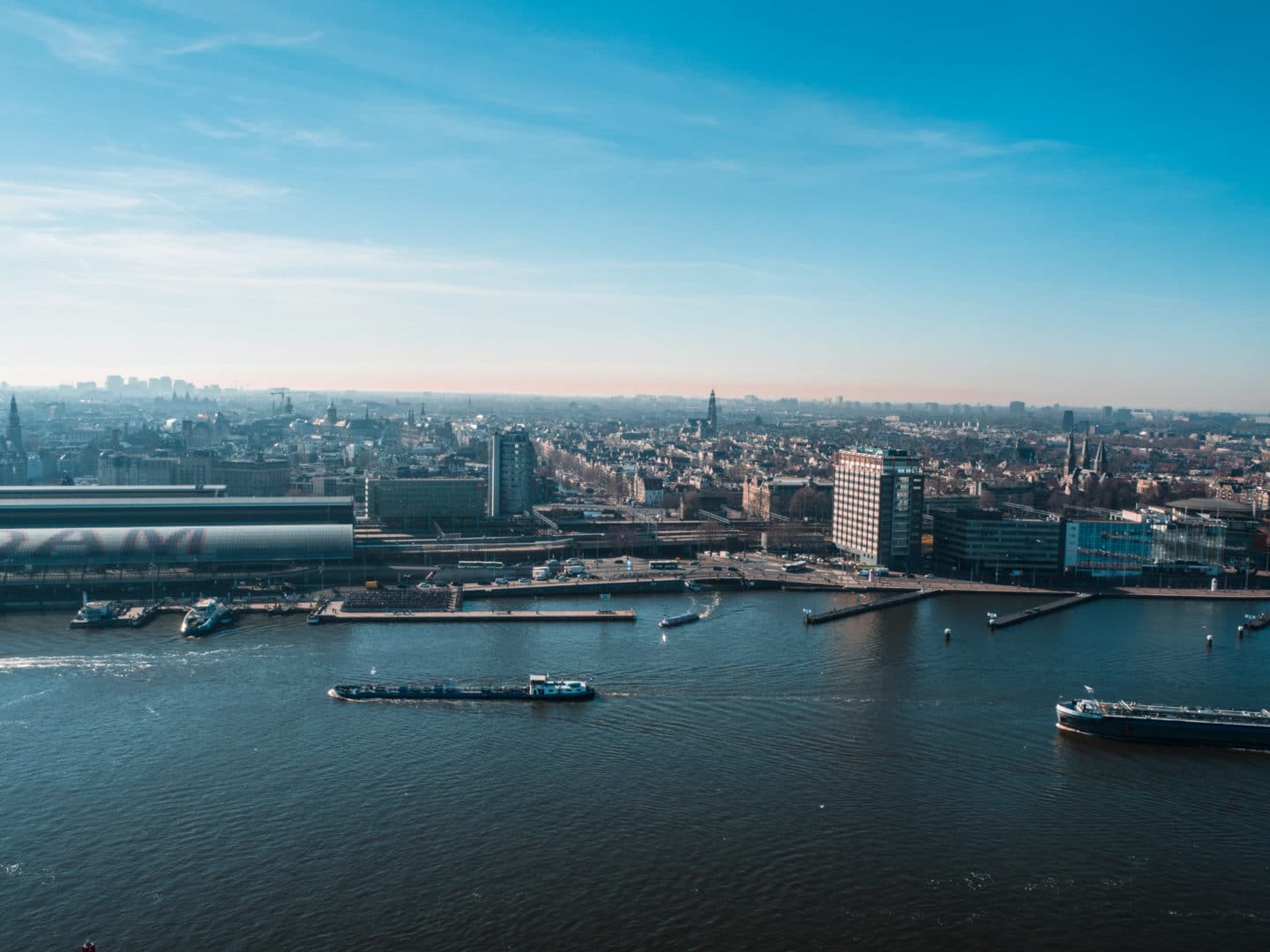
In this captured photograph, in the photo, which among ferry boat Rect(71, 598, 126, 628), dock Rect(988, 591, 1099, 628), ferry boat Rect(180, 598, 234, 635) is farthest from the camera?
dock Rect(988, 591, 1099, 628)

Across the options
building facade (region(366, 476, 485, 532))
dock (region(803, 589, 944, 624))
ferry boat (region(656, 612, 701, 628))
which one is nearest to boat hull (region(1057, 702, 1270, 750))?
dock (region(803, 589, 944, 624))

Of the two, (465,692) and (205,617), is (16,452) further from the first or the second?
(465,692)

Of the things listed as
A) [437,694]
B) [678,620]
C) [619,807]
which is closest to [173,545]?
[437,694]

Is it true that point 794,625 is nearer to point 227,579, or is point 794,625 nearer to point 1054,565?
point 1054,565

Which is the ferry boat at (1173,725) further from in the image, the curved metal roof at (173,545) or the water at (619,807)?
the curved metal roof at (173,545)

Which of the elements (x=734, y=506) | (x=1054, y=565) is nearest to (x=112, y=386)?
(x=734, y=506)

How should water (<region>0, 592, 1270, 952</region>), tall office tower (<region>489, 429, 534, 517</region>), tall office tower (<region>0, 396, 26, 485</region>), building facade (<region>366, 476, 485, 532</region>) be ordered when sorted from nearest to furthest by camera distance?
water (<region>0, 592, 1270, 952</region>) → building facade (<region>366, 476, 485, 532</region>) → tall office tower (<region>489, 429, 534, 517</region>) → tall office tower (<region>0, 396, 26, 485</region>)

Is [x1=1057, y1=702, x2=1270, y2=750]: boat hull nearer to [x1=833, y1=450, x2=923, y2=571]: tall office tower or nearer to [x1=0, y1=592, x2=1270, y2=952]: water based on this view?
[x1=0, y1=592, x2=1270, y2=952]: water
